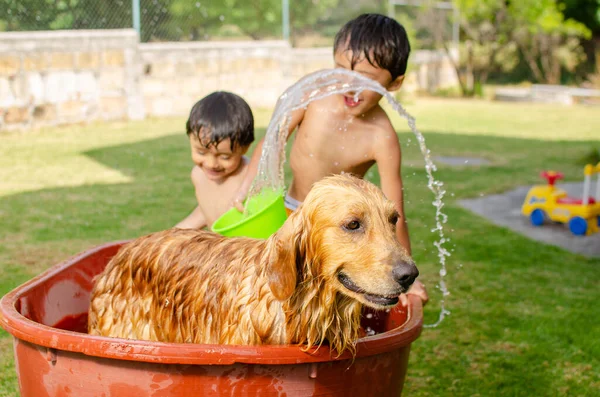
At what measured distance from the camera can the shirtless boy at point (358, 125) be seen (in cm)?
398

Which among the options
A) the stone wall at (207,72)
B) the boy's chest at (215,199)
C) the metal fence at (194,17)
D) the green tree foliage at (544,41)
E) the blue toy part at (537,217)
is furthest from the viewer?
the green tree foliage at (544,41)

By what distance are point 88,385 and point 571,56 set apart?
3305 cm

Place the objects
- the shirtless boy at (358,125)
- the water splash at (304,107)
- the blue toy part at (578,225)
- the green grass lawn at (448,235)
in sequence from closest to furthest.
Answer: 1. the water splash at (304,107)
2. the shirtless boy at (358,125)
3. the green grass lawn at (448,235)
4. the blue toy part at (578,225)

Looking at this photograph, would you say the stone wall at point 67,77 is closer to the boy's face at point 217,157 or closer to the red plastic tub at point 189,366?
the boy's face at point 217,157

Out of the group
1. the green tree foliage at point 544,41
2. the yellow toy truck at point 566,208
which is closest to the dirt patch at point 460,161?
the yellow toy truck at point 566,208

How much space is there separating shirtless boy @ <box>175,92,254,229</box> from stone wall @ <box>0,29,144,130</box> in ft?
31.4

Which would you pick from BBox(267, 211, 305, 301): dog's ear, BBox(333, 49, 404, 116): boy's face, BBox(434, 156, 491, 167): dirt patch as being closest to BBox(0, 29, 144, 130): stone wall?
→ BBox(434, 156, 491, 167): dirt patch

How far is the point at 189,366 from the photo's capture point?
2488 millimetres

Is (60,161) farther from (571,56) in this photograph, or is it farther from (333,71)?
(571,56)

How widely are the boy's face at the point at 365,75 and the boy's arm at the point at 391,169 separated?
200mm

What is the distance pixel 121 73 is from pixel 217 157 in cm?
1147

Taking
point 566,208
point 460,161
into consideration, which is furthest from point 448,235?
point 460,161

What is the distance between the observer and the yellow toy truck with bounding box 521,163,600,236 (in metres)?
8.23

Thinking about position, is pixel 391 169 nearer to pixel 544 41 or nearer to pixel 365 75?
pixel 365 75
